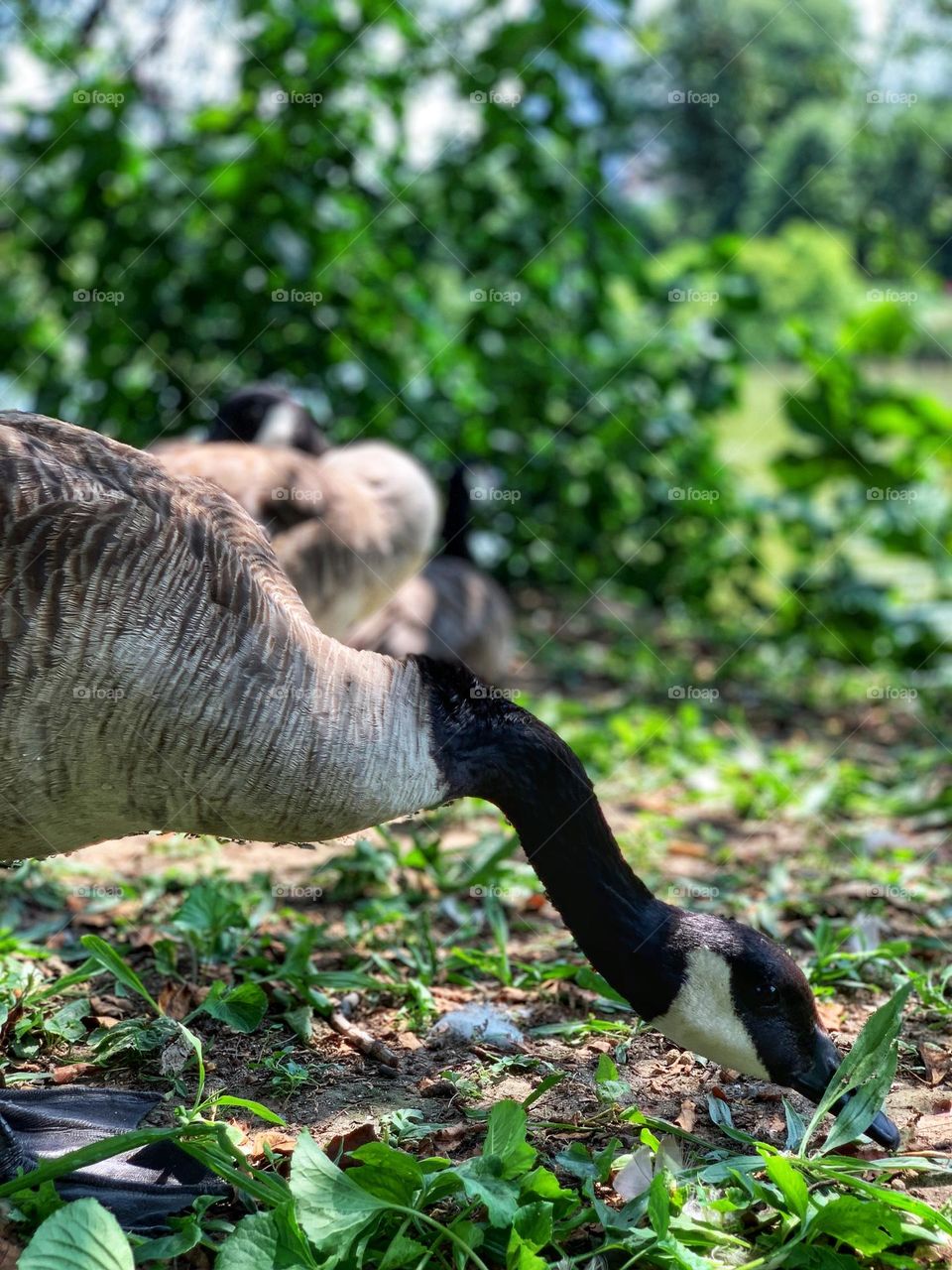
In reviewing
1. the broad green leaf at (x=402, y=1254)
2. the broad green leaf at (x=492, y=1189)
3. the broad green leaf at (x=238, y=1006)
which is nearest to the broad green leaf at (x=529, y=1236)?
the broad green leaf at (x=492, y=1189)

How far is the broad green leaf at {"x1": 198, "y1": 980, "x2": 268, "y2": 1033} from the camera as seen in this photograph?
3.52 m

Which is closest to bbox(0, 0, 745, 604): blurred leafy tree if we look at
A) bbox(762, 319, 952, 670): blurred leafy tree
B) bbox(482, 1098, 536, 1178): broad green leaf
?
bbox(762, 319, 952, 670): blurred leafy tree

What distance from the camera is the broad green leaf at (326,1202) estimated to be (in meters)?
2.46

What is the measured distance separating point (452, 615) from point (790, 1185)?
5018mm

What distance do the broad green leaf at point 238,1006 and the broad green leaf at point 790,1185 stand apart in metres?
1.54

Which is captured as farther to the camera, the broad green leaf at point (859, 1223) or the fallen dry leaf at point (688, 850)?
the fallen dry leaf at point (688, 850)

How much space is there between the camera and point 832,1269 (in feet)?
8.36

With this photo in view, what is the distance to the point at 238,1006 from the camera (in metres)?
3.58

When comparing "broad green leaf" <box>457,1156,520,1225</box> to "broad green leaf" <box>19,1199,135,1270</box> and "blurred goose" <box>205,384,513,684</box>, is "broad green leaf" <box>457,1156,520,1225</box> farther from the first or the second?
"blurred goose" <box>205,384,513,684</box>

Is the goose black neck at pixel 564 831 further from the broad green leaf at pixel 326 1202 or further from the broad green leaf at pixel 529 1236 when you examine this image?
the broad green leaf at pixel 326 1202

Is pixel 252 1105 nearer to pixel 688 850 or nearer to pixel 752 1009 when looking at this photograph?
pixel 752 1009

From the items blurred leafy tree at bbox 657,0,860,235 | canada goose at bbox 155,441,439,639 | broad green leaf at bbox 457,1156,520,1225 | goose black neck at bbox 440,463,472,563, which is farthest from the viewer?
blurred leafy tree at bbox 657,0,860,235

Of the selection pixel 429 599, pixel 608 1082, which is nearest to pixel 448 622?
pixel 429 599

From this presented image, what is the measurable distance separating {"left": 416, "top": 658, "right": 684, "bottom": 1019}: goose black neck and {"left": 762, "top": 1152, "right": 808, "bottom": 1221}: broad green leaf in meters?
0.59
